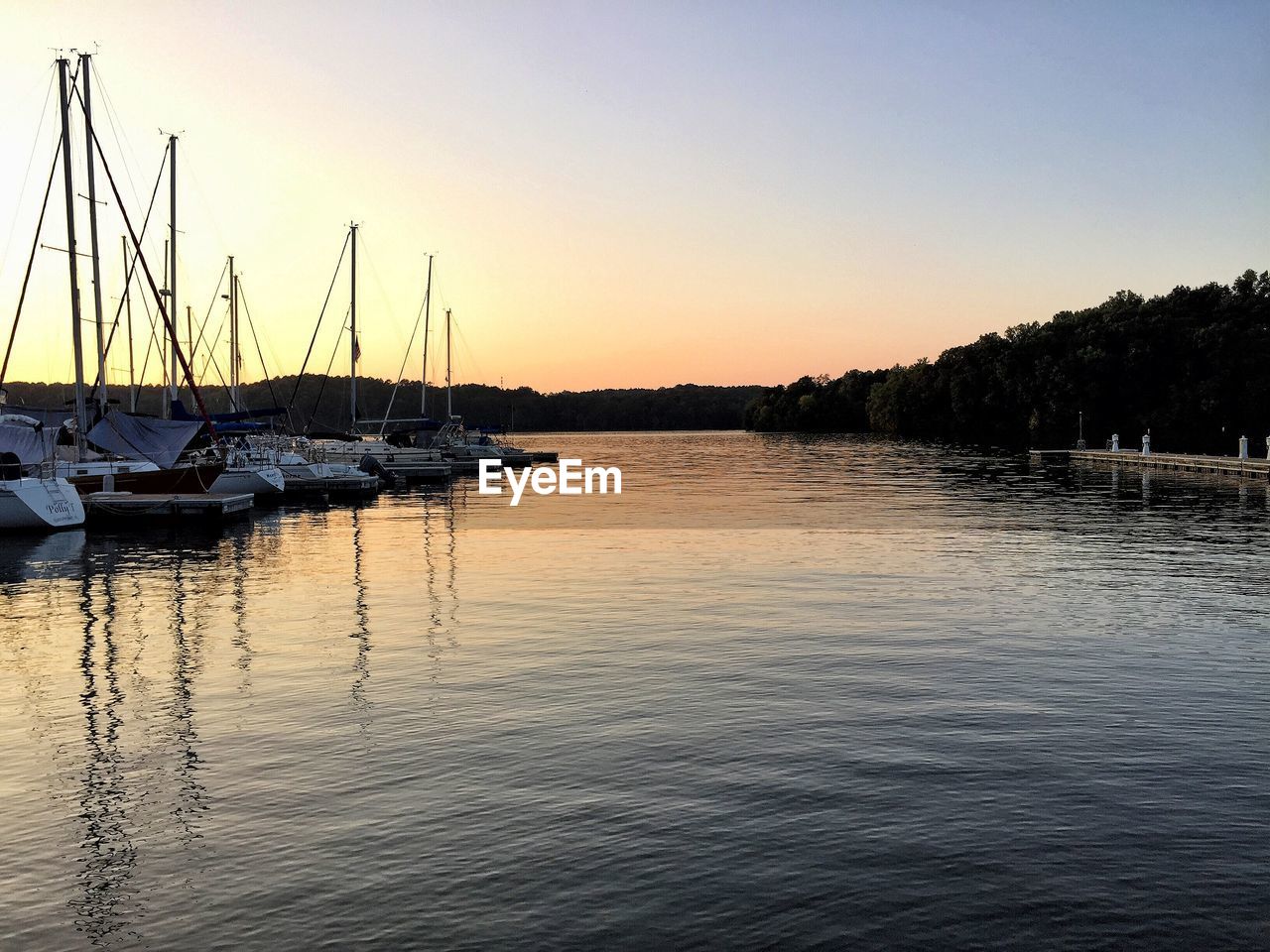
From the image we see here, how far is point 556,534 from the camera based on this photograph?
3972 cm

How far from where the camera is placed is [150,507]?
44.2 m

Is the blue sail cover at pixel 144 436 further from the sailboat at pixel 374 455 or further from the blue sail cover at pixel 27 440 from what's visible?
the sailboat at pixel 374 455

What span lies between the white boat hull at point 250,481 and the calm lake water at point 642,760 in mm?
22745

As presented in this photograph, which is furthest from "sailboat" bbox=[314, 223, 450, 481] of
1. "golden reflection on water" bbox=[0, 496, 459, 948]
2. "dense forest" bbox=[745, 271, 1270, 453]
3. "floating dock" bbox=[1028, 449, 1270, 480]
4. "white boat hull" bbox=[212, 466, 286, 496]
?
"dense forest" bbox=[745, 271, 1270, 453]

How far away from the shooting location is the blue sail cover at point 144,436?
4694cm

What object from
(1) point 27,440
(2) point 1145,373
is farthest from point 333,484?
(2) point 1145,373

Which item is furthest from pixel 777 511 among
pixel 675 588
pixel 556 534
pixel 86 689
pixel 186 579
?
pixel 86 689

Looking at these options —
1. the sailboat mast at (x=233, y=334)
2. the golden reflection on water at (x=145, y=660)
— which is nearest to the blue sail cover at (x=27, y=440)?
the golden reflection on water at (x=145, y=660)

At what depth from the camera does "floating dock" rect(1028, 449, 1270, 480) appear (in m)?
67.0

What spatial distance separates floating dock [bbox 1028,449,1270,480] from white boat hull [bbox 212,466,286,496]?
51946 mm

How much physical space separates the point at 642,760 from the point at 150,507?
36774 mm

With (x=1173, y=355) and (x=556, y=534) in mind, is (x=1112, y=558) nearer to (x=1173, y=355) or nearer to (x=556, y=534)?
(x=556, y=534)

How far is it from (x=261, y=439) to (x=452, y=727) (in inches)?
2461

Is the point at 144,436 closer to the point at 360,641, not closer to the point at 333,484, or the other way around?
Result: the point at 333,484
